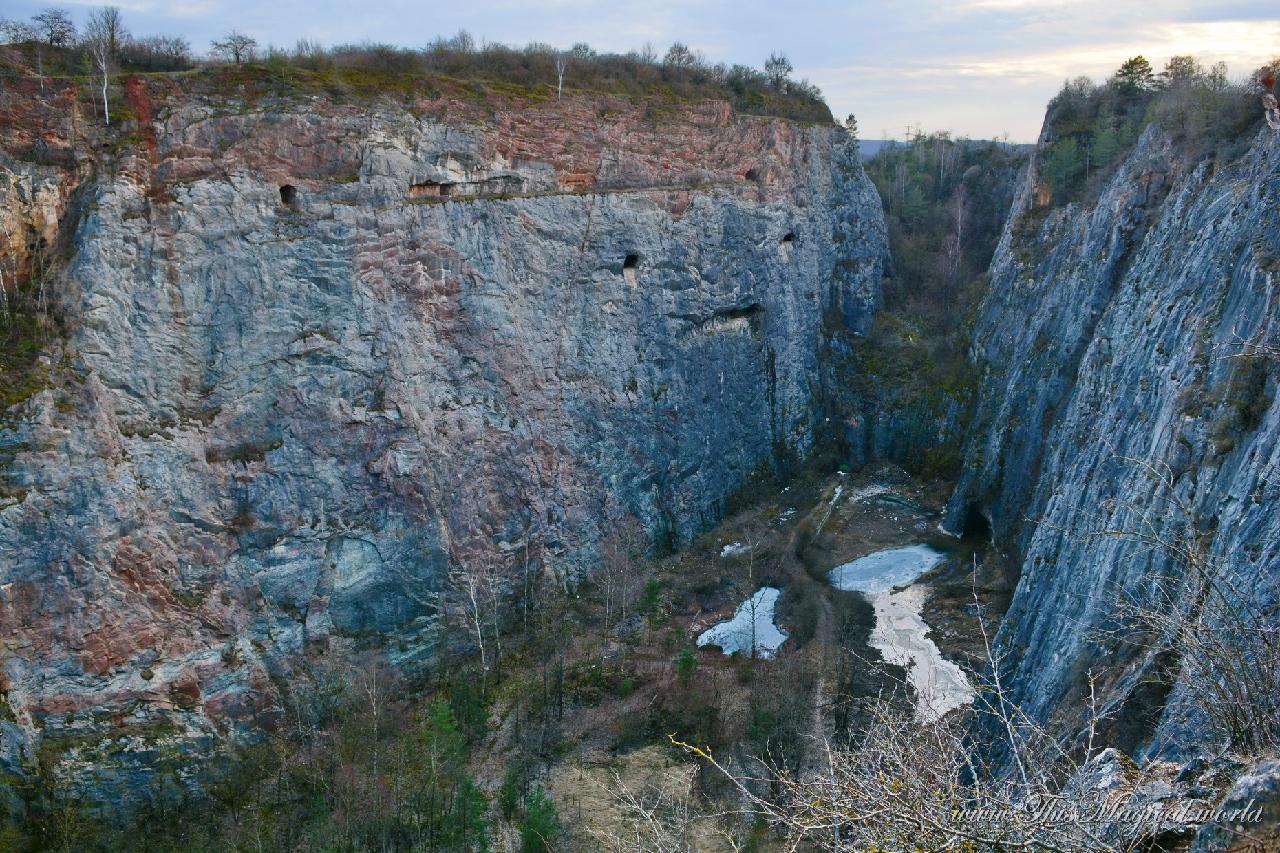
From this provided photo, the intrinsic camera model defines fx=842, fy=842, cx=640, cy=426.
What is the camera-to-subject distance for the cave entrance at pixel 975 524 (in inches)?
1299

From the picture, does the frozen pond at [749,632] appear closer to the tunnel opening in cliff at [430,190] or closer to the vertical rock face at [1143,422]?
the vertical rock face at [1143,422]

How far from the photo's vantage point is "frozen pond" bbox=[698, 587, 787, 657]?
1093 inches

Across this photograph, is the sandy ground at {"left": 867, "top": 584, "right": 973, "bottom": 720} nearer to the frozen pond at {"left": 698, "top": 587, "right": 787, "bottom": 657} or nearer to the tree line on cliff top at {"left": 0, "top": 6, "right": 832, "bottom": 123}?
the frozen pond at {"left": 698, "top": 587, "right": 787, "bottom": 657}

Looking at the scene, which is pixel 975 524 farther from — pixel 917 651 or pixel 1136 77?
pixel 1136 77

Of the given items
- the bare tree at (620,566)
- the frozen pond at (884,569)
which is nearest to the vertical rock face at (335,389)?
the bare tree at (620,566)

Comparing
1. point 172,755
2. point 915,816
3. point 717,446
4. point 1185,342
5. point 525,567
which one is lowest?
point 172,755

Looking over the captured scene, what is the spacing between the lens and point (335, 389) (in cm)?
2538

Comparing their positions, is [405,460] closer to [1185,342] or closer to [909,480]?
[1185,342]

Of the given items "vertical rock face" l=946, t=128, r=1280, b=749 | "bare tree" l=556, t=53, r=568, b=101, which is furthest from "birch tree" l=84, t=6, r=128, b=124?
"vertical rock face" l=946, t=128, r=1280, b=749

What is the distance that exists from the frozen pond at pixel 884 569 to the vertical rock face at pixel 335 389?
6.15 m

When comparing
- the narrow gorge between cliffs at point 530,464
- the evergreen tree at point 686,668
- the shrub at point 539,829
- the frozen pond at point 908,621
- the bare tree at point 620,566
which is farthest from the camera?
the bare tree at point 620,566

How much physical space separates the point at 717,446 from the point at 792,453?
509cm

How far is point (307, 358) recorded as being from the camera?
81.9ft

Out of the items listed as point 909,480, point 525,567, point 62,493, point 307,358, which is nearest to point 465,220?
point 307,358
